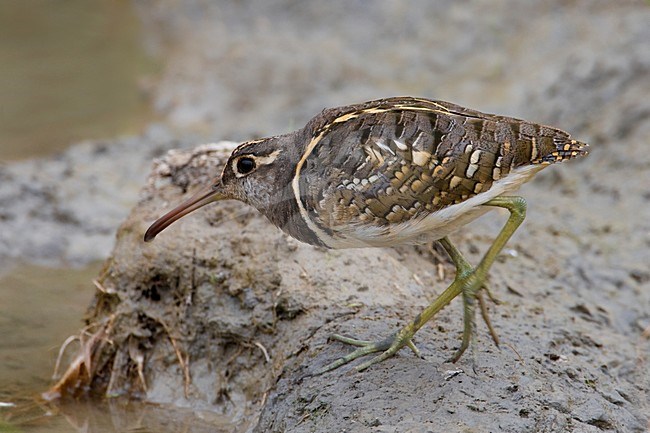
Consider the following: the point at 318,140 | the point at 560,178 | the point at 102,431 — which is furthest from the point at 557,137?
the point at 560,178

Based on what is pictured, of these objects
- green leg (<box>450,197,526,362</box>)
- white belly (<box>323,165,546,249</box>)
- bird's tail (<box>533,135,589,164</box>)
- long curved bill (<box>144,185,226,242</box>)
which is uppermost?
long curved bill (<box>144,185,226,242</box>)

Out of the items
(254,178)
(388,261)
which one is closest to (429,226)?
(254,178)

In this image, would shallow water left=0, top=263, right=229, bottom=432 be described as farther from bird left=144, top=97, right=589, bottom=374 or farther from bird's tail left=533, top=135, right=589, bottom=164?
bird's tail left=533, top=135, right=589, bottom=164

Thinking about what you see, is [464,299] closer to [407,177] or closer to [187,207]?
[407,177]

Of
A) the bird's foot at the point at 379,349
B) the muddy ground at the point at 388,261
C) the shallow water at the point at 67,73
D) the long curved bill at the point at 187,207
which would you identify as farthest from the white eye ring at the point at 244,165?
the shallow water at the point at 67,73

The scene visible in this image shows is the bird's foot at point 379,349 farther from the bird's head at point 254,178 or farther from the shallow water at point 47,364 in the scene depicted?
the shallow water at point 47,364

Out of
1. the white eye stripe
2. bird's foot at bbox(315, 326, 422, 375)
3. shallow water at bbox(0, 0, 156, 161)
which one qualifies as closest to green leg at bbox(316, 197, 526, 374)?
bird's foot at bbox(315, 326, 422, 375)
